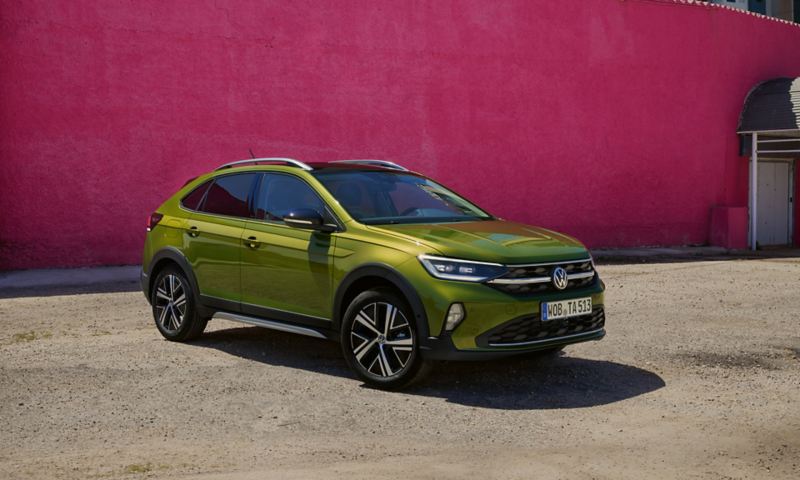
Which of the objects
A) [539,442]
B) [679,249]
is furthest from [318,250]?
[679,249]

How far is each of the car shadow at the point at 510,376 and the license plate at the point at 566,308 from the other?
1.85 feet

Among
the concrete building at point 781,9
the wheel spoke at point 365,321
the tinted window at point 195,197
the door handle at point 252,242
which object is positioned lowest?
the wheel spoke at point 365,321

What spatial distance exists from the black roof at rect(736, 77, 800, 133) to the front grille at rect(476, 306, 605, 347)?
15806 mm

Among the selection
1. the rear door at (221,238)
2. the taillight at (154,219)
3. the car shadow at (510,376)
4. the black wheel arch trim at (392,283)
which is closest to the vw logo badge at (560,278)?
the car shadow at (510,376)

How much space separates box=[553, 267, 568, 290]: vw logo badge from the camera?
701cm

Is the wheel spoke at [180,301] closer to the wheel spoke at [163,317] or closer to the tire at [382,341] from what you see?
the wheel spoke at [163,317]

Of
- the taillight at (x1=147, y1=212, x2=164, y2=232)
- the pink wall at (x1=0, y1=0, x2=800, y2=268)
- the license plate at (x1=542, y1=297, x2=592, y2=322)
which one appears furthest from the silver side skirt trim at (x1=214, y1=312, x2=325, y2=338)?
the pink wall at (x1=0, y1=0, x2=800, y2=268)

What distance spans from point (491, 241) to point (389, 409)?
1.41 m

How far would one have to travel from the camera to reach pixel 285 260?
25.6 feet

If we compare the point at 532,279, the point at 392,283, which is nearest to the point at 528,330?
the point at 532,279

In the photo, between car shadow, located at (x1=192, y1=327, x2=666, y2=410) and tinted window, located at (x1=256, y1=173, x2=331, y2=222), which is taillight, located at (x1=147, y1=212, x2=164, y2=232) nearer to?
car shadow, located at (x1=192, y1=327, x2=666, y2=410)

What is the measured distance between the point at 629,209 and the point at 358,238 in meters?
14.1

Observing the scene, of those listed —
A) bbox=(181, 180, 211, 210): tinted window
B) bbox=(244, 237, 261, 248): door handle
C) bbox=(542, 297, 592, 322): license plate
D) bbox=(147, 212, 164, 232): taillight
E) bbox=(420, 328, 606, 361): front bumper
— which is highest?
bbox=(181, 180, 211, 210): tinted window

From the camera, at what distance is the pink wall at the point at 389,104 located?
1507cm
